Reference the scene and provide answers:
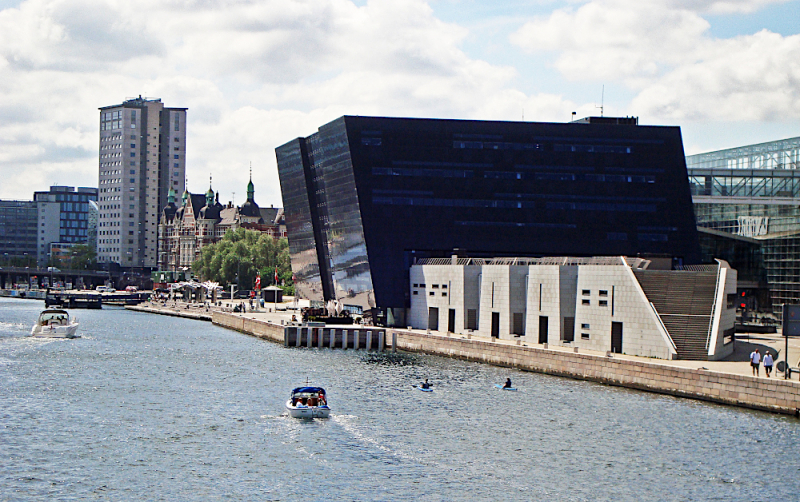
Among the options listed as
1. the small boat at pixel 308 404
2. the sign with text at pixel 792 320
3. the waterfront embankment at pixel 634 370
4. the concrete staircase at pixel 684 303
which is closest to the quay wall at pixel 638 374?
the waterfront embankment at pixel 634 370

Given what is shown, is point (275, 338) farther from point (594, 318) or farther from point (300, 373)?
point (594, 318)

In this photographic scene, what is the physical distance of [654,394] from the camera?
7456 cm

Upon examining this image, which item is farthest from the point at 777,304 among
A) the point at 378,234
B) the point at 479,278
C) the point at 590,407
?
the point at 590,407

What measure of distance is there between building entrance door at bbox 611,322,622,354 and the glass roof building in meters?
53.2

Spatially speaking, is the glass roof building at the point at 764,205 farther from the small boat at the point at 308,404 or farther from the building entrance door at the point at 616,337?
the small boat at the point at 308,404

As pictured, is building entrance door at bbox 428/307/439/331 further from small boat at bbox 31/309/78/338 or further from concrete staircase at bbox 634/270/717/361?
small boat at bbox 31/309/78/338

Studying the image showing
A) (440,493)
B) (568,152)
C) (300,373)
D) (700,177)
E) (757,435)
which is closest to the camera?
(440,493)

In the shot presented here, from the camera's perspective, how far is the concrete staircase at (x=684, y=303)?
8388cm

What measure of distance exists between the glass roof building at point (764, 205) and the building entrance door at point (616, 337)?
5319 centimetres

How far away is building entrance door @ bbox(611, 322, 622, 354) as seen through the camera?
9112 cm

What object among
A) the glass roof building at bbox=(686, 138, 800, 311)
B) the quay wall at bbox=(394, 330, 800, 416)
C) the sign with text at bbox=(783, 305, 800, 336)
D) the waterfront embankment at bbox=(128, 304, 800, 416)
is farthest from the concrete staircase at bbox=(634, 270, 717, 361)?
the glass roof building at bbox=(686, 138, 800, 311)

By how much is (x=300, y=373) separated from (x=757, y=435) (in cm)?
4441

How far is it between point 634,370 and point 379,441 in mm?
26724

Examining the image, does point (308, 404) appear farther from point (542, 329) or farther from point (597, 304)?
point (542, 329)
